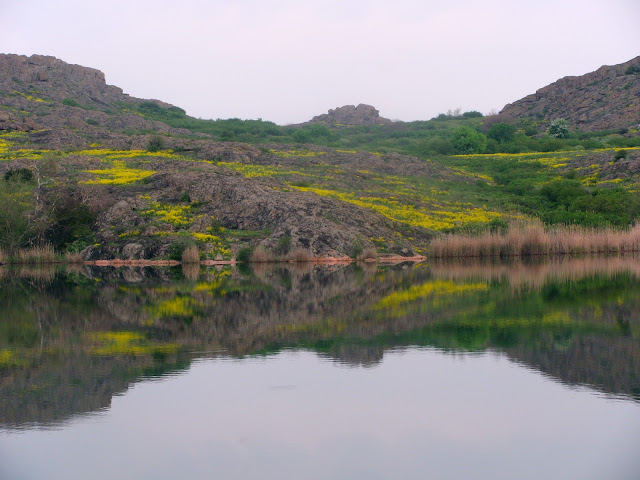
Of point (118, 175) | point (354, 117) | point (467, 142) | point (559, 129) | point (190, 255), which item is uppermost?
point (354, 117)

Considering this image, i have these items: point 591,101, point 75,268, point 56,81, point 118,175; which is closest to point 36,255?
point 75,268

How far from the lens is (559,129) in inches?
5197

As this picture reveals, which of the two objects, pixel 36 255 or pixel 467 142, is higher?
pixel 467 142

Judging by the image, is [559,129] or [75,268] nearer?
[75,268]

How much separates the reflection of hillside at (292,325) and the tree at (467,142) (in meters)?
86.6

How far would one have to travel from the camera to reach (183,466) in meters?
10.1

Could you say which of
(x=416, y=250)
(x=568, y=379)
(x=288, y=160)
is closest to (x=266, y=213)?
(x=416, y=250)

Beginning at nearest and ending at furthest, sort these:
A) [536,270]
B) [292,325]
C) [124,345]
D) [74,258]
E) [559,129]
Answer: [124,345]
[292,325]
[536,270]
[74,258]
[559,129]

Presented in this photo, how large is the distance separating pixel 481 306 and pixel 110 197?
143 feet

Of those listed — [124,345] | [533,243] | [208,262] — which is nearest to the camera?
[124,345]

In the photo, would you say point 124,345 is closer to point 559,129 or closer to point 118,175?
point 118,175

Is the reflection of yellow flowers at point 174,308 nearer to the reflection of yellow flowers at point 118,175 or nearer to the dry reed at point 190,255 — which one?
the dry reed at point 190,255

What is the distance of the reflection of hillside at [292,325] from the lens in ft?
49.3

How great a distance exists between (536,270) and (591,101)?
380 feet
